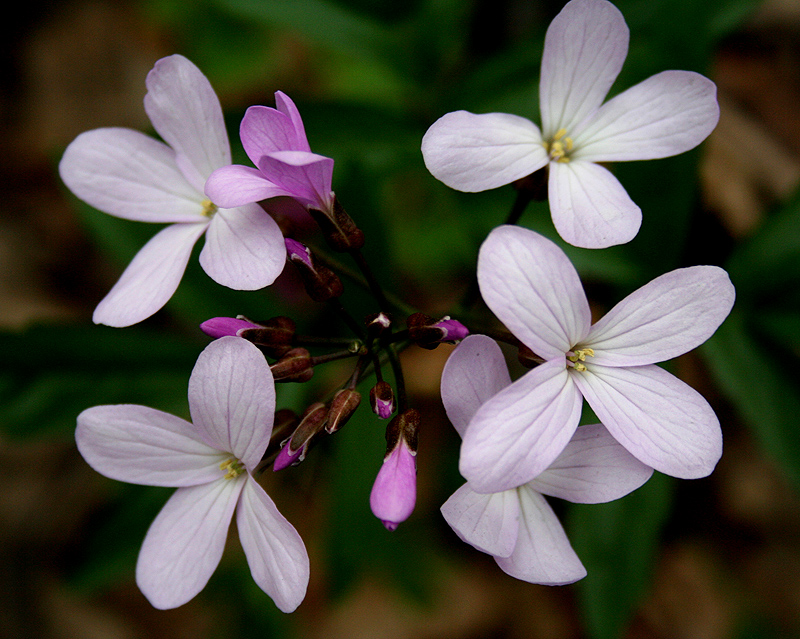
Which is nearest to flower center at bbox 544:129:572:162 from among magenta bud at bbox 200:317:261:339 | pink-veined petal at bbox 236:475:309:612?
magenta bud at bbox 200:317:261:339

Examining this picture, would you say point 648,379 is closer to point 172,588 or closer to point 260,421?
point 260,421

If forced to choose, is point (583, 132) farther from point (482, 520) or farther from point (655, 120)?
point (482, 520)

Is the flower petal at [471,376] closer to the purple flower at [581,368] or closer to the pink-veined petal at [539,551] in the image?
the purple flower at [581,368]

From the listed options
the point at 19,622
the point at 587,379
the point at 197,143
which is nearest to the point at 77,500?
the point at 19,622

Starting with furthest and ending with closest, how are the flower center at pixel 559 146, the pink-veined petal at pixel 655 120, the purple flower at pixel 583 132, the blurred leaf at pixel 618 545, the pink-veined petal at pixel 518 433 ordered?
1. the blurred leaf at pixel 618 545
2. the flower center at pixel 559 146
3. the pink-veined petal at pixel 655 120
4. the purple flower at pixel 583 132
5. the pink-veined petal at pixel 518 433

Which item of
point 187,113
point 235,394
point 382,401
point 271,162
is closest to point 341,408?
point 382,401

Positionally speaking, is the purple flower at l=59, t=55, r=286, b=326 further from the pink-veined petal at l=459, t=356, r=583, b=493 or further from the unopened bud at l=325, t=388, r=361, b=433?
the pink-veined petal at l=459, t=356, r=583, b=493

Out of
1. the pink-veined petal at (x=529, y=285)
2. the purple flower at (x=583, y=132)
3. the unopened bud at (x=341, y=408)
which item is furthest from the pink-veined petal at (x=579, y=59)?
the unopened bud at (x=341, y=408)
